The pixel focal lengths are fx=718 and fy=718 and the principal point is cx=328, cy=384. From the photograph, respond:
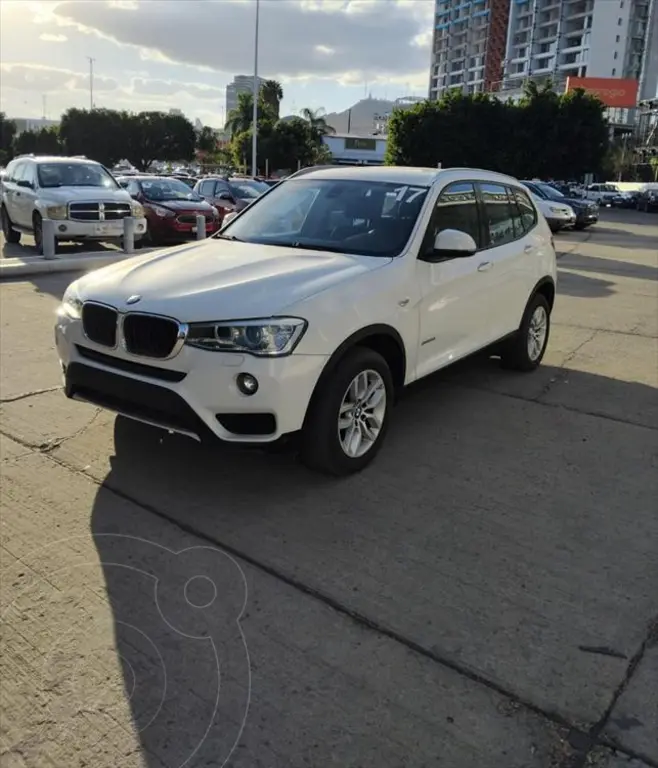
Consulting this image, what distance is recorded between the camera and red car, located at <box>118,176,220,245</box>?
15.7 meters

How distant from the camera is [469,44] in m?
149

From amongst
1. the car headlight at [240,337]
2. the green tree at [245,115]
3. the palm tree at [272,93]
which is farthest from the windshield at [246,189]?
the palm tree at [272,93]

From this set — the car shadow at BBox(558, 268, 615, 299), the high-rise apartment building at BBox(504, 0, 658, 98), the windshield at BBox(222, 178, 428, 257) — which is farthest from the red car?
the high-rise apartment building at BBox(504, 0, 658, 98)

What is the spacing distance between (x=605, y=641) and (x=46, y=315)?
23.3 feet

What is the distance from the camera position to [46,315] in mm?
8211

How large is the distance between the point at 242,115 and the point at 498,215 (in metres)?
72.6

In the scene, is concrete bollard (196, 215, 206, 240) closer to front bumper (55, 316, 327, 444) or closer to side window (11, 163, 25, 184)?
→ side window (11, 163, 25, 184)

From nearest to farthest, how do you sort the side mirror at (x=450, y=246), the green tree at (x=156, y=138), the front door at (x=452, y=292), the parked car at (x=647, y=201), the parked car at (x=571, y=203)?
the side mirror at (x=450, y=246) < the front door at (x=452, y=292) < the parked car at (x=571, y=203) < the parked car at (x=647, y=201) < the green tree at (x=156, y=138)

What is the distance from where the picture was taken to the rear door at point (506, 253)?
5535mm

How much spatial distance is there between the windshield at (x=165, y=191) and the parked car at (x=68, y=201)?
195 centimetres

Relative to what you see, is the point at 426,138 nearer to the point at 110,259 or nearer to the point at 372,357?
the point at 110,259

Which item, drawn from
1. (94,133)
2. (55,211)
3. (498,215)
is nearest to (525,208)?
(498,215)

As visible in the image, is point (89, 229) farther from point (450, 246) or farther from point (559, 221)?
point (559, 221)

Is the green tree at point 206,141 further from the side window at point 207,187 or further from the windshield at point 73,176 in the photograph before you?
the windshield at point 73,176
